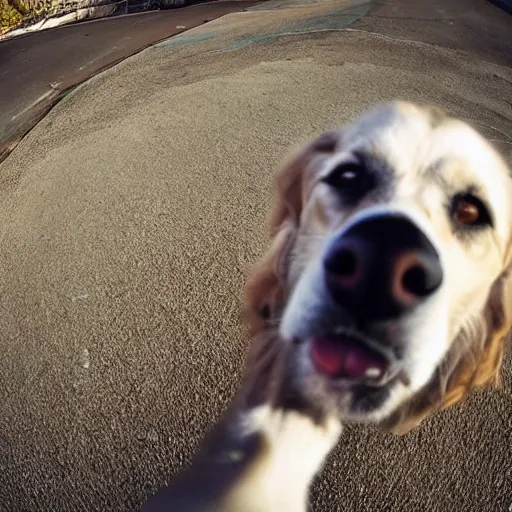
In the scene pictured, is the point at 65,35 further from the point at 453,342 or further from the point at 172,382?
the point at 453,342

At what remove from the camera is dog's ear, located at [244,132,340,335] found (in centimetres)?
147

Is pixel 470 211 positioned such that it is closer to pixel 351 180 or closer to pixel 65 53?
pixel 351 180

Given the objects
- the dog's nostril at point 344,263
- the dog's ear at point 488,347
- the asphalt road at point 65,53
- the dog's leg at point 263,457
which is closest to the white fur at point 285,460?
the dog's leg at point 263,457

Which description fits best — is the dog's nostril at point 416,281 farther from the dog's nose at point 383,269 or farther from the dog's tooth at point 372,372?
the dog's tooth at point 372,372

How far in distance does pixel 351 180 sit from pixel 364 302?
29 cm

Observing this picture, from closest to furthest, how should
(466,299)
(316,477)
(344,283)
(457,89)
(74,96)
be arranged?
(344,283) → (466,299) → (316,477) → (457,89) → (74,96)

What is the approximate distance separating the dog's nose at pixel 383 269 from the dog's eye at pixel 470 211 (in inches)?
5.4

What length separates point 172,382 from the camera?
5.23ft

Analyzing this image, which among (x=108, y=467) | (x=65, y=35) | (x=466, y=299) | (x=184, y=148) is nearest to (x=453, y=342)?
(x=466, y=299)

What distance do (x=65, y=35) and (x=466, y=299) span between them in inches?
134

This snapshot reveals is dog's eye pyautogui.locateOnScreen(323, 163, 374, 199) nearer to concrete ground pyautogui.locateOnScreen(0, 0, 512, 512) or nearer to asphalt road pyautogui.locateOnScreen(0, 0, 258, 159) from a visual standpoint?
concrete ground pyautogui.locateOnScreen(0, 0, 512, 512)

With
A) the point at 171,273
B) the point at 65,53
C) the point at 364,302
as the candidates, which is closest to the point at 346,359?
the point at 364,302

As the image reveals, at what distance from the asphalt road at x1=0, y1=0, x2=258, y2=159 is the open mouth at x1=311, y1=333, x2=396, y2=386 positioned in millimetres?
1838

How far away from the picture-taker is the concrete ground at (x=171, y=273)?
1.54m
